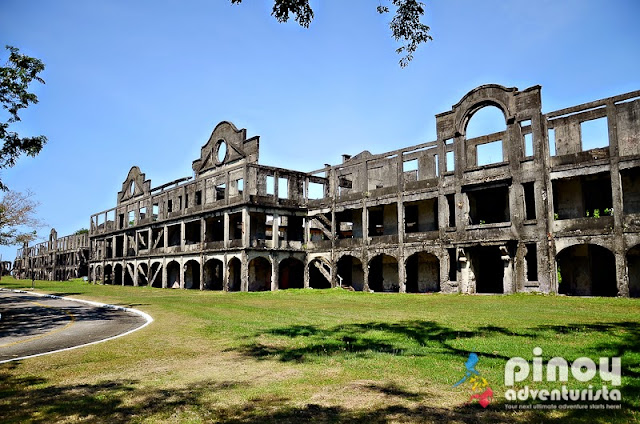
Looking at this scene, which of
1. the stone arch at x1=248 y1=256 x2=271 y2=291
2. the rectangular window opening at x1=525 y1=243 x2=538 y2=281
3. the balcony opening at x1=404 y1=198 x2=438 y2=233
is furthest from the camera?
the stone arch at x1=248 y1=256 x2=271 y2=291

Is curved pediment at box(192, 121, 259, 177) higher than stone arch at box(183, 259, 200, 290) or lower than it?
higher

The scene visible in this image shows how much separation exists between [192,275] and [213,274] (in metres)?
4.33

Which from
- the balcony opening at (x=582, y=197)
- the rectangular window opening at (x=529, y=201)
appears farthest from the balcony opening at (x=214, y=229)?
the balcony opening at (x=582, y=197)

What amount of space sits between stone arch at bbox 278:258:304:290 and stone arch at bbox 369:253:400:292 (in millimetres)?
6256

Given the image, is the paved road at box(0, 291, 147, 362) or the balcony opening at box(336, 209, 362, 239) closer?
the paved road at box(0, 291, 147, 362)

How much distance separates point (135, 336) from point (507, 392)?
7.84 metres

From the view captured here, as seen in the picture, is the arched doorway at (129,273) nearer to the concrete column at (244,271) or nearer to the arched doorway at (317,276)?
the concrete column at (244,271)

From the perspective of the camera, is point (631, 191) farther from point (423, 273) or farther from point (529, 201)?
point (423, 273)

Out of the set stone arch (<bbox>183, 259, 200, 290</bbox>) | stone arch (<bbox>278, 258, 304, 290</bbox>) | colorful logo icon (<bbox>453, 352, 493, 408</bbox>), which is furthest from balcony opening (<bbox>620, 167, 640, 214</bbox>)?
stone arch (<bbox>183, 259, 200, 290</bbox>)

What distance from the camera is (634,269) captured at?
22781mm

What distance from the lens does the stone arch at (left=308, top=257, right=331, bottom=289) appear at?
112ft

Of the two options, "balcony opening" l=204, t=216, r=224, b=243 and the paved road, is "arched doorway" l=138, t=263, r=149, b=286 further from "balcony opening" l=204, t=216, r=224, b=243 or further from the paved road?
the paved road

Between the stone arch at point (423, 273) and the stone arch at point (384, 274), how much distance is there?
990mm

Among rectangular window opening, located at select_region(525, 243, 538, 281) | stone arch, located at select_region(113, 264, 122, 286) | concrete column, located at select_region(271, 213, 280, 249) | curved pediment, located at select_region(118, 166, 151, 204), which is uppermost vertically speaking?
curved pediment, located at select_region(118, 166, 151, 204)
